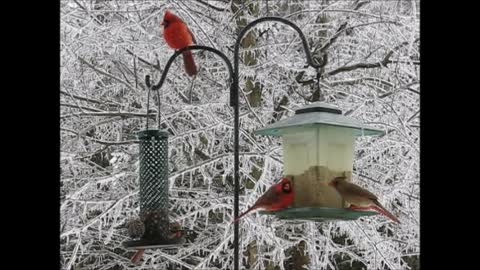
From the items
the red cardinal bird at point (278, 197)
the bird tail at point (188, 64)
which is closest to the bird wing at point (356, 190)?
the red cardinal bird at point (278, 197)

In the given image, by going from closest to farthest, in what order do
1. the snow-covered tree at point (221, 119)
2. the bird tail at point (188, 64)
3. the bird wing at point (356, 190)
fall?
the bird wing at point (356, 190) < the bird tail at point (188, 64) < the snow-covered tree at point (221, 119)

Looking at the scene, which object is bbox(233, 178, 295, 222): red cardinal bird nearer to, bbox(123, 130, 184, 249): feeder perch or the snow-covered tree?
bbox(123, 130, 184, 249): feeder perch

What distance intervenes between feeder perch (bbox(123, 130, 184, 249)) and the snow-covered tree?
5.60 feet

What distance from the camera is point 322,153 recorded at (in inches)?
69.1

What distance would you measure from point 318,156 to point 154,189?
421 millimetres

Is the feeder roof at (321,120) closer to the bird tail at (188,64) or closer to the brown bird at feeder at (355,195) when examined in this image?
the brown bird at feeder at (355,195)

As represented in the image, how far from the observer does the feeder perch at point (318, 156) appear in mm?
1685

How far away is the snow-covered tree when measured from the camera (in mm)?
3557

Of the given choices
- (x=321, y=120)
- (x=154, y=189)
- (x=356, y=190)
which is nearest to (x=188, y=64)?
(x=154, y=189)

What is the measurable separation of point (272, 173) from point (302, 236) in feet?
1.17

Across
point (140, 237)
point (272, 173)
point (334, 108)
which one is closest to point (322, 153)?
point (334, 108)

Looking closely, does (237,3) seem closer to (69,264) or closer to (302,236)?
(302,236)

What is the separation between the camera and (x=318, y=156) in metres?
1.75
